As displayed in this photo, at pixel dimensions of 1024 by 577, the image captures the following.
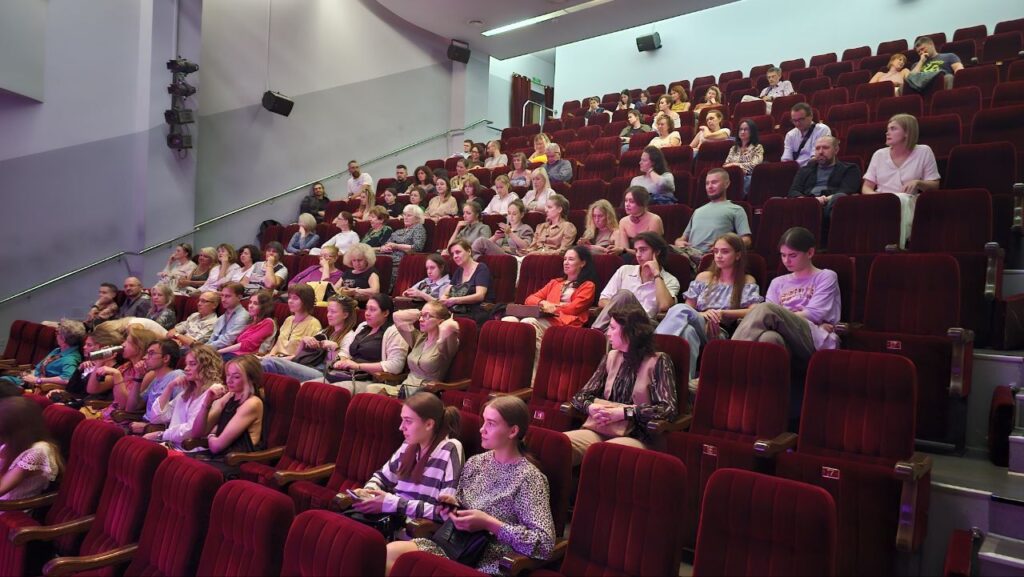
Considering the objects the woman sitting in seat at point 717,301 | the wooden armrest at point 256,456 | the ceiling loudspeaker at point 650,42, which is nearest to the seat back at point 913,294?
the woman sitting in seat at point 717,301

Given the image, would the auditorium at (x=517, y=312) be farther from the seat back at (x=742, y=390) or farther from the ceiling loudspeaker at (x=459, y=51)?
the ceiling loudspeaker at (x=459, y=51)

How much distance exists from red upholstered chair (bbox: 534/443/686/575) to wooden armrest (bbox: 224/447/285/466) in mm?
1010

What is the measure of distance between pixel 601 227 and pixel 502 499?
168 cm

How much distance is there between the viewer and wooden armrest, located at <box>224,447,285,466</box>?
1.83 m

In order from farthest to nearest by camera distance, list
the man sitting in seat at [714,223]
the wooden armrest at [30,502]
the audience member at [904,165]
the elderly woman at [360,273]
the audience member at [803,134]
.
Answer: the elderly woman at [360,273], the audience member at [803,134], the man sitting in seat at [714,223], the audience member at [904,165], the wooden armrest at [30,502]

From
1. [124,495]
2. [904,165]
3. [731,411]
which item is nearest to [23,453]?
[124,495]

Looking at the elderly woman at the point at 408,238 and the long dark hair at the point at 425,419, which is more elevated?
the elderly woman at the point at 408,238

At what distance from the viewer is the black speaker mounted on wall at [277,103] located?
4.84 m

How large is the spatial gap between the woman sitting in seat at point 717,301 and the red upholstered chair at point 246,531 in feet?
3.70

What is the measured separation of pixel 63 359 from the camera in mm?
2957

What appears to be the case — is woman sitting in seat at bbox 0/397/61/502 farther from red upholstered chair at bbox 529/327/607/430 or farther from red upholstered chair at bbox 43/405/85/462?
red upholstered chair at bbox 529/327/607/430

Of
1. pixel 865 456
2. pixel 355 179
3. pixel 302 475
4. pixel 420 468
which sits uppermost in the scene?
pixel 355 179

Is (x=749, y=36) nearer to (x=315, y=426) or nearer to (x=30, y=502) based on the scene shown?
(x=315, y=426)

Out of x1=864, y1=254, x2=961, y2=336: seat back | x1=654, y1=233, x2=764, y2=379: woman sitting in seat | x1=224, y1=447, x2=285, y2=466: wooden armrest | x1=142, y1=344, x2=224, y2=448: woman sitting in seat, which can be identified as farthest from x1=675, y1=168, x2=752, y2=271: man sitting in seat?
x1=142, y1=344, x2=224, y2=448: woman sitting in seat
